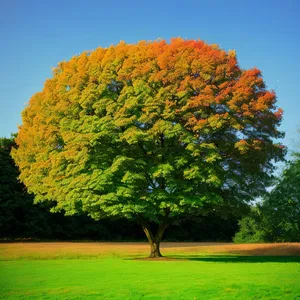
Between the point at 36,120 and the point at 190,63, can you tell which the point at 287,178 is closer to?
the point at 190,63

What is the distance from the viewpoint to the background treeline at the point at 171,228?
4581 cm

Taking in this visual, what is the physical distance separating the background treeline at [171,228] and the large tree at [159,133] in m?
4.40

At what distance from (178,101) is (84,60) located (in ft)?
27.1

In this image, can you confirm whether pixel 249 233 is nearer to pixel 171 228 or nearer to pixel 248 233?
pixel 248 233

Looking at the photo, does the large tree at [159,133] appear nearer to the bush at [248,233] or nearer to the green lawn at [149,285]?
the green lawn at [149,285]

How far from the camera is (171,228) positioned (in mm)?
90938

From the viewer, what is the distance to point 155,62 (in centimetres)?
3556

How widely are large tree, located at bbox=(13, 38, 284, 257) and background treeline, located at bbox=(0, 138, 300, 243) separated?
173 inches

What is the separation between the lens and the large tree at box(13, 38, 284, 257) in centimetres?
3375

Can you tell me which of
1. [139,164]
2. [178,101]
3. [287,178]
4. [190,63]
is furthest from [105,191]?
[287,178]

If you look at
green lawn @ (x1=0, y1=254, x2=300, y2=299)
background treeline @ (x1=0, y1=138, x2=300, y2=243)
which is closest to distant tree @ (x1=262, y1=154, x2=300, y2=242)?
background treeline @ (x1=0, y1=138, x2=300, y2=243)

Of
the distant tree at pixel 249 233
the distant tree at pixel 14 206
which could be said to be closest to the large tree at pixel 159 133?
the distant tree at pixel 249 233

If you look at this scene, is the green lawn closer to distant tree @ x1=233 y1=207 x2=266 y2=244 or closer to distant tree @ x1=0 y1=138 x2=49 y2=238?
distant tree @ x1=233 y1=207 x2=266 y2=244

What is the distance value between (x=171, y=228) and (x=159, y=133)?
5833cm
